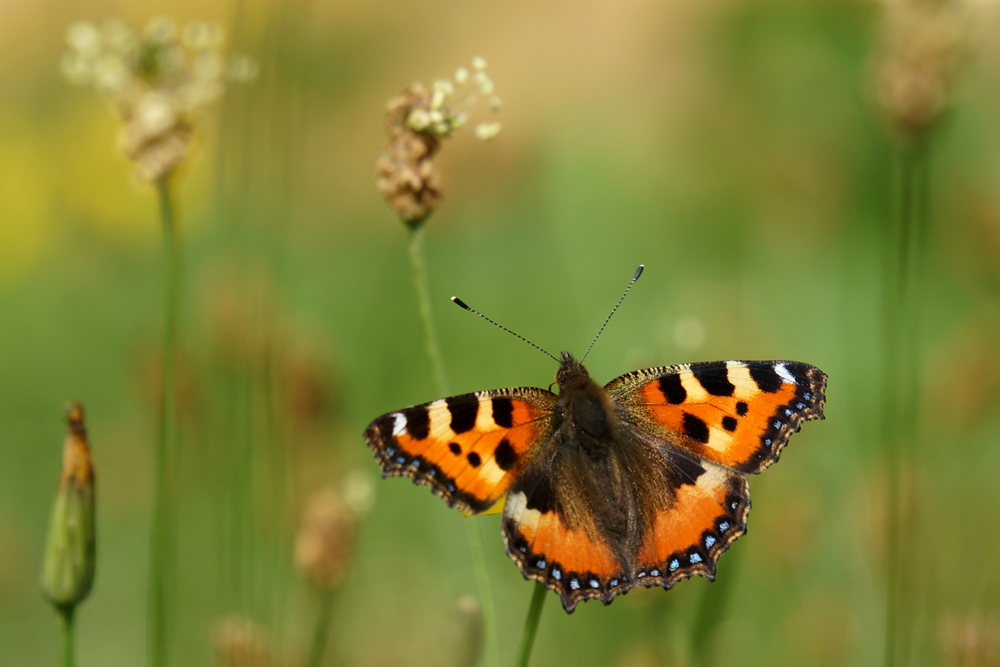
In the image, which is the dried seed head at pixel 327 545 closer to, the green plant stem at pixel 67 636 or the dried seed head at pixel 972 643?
the green plant stem at pixel 67 636

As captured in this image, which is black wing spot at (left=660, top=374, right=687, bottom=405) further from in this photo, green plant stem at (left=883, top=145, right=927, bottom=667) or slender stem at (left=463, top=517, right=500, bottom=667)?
slender stem at (left=463, top=517, right=500, bottom=667)

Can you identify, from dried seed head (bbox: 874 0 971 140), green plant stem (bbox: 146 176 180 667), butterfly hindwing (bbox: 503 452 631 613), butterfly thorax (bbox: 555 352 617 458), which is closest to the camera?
green plant stem (bbox: 146 176 180 667)

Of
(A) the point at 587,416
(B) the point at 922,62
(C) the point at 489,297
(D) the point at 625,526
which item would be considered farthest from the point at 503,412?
(C) the point at 489,297

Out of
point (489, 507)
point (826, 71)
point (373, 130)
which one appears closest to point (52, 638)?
point (489, 507)

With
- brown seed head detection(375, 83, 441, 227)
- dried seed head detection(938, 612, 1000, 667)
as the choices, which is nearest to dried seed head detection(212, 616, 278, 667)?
brown seed head detection(375, 83, 441, 227)

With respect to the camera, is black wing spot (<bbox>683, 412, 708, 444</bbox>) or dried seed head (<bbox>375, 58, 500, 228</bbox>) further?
black wing spot (<bbox>683, 412, 708, 444</bbox>)

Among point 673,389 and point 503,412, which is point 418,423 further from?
point 673,389

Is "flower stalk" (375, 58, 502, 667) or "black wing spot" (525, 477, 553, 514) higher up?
"flower stalk" (375, 58, 502, 667)

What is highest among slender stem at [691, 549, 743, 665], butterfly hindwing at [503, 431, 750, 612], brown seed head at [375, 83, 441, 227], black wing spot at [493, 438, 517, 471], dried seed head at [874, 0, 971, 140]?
dried seed head at [874, 0, 971, 140]
